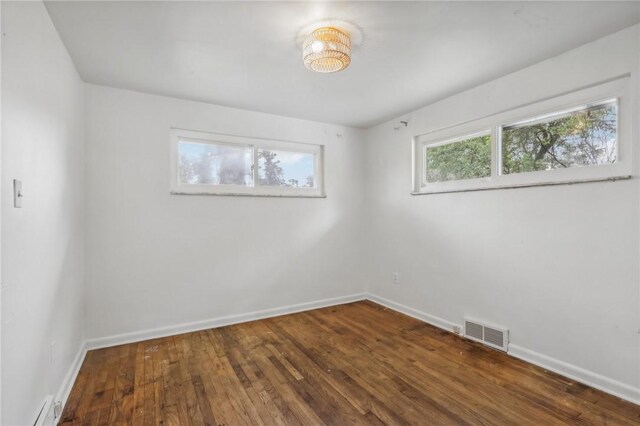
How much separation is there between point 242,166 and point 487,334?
9.53 feet

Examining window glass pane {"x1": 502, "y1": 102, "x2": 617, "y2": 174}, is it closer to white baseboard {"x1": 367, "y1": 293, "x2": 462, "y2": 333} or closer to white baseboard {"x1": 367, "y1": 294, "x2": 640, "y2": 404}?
white baseboard {"x1": 367, "y1": 294, "x2": 640, "y2": 404}

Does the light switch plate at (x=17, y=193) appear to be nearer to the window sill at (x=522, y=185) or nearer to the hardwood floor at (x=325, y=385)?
the hardwood floor at (x=325, y=385)

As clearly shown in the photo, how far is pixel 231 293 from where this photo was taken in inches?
131

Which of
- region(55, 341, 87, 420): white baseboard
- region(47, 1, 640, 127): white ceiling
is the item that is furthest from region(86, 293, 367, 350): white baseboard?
region(47, 1, 640, 127): white ceiling

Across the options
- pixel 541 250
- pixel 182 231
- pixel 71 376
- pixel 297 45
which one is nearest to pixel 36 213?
pixel 71 376

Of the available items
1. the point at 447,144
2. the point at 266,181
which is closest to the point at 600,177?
the point at 447,144

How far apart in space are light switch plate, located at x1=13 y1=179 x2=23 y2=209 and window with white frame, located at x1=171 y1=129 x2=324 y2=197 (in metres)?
1.68

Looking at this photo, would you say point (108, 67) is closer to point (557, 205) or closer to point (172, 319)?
point (172, 319)

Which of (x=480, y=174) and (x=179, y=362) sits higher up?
(x=480, y=174)

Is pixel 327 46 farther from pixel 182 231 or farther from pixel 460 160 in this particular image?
pixel 182 231

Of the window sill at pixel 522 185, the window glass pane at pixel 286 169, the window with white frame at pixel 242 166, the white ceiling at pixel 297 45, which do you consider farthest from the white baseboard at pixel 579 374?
the window glass pane at pixel 286 169

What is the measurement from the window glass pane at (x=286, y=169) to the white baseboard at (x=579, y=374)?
2684mm

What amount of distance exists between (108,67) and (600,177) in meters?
3.65

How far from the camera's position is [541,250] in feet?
7.88
